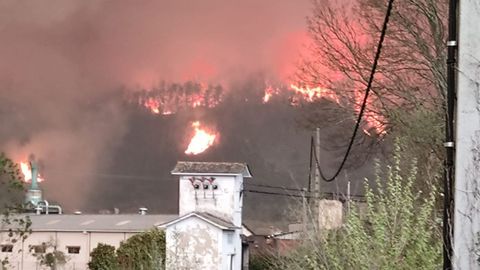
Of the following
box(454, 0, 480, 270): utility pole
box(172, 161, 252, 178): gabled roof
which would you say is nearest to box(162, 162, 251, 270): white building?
box(172, 161, 252, 178): gabled roof

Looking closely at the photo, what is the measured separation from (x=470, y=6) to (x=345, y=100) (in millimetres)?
15634

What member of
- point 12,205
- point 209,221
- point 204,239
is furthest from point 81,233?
point 12,205

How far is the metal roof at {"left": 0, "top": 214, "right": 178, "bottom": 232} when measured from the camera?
51375 millimetres

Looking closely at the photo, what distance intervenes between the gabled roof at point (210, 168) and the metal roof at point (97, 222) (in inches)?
500

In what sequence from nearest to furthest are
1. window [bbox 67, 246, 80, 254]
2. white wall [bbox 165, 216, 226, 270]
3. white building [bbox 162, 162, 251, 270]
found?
1. white wall [bbox 165, 216, 226, 270]
2. white building [bbox 162, 162, 251, 270]
3. window [bbox 67, 246, 80, 254]

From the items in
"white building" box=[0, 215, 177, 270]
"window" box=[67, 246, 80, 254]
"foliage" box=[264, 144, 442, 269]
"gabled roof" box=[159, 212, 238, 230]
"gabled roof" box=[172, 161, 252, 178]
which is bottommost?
"window" box=[67, 246, 80, 254]

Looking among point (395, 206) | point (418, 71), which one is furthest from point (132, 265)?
point (395, 206)

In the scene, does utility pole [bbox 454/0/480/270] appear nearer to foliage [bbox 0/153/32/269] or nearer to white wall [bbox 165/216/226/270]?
foliage [bbox 0/153/32/269]

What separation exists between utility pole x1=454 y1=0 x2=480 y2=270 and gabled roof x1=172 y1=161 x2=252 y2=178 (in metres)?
31.0

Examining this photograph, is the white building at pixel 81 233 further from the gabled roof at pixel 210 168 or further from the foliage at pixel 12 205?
the foliage at pixel 12 205

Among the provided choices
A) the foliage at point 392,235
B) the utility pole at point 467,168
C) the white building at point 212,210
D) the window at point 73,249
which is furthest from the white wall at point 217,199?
the utility pole at point 467,168

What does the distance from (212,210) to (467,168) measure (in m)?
31.3

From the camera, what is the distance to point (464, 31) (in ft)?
18.8

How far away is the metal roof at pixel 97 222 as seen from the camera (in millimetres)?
51375
